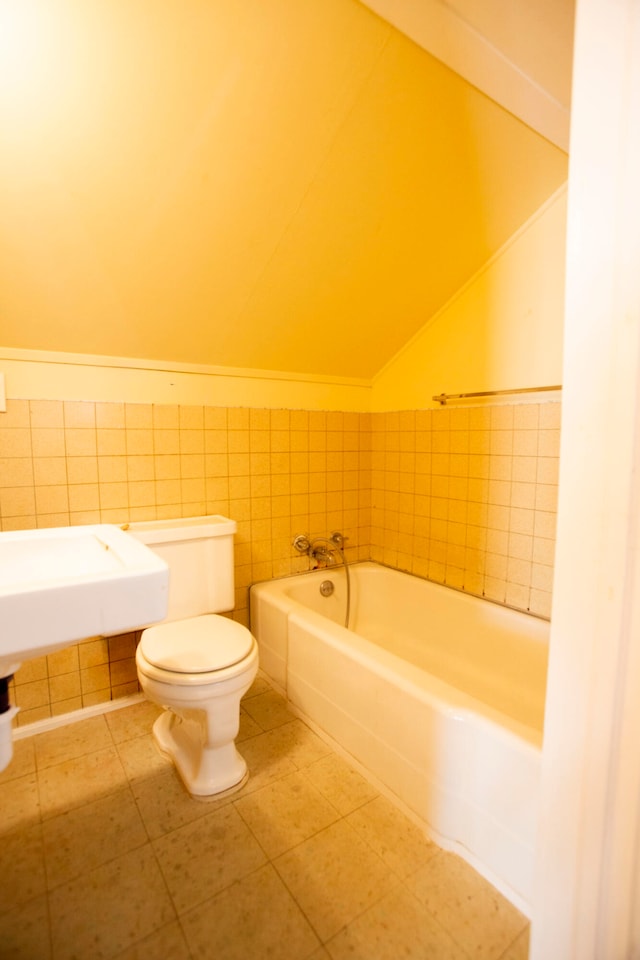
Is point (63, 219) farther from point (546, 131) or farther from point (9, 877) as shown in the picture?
point (9, 877)

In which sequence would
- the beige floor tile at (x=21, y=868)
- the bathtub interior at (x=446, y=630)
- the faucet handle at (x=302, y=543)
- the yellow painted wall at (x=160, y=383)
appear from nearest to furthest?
the beige floor tile at (x=21, y=868), the yellow painted wall at (x=160, y=383), the bathtub interior at (x=446, y=630), the faucet handle at (x=302, y=543)

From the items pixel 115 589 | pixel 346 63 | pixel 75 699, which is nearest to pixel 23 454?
pixel 75 699

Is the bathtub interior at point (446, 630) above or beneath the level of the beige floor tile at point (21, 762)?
above

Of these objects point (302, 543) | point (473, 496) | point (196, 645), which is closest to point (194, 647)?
point (196, 645)

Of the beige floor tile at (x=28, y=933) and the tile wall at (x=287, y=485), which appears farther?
the tile wall at (x=287, y=485)

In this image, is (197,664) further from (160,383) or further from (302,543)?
(160,383)

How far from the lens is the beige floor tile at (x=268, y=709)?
181 centimetres

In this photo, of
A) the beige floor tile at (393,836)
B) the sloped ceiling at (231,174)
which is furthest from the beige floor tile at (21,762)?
the sloped ceiling at (231,174)

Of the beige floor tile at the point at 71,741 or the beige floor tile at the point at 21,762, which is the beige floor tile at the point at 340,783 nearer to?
the beige floor tile at the point at 71,741

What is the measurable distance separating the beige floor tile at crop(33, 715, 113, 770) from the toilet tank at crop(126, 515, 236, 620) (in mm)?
507

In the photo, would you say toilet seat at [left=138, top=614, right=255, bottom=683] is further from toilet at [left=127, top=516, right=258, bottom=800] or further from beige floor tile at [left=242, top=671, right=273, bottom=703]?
beige floor tile at [left=242, top=671, right=273, bottom=703]

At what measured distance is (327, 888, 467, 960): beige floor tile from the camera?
3.30 feet

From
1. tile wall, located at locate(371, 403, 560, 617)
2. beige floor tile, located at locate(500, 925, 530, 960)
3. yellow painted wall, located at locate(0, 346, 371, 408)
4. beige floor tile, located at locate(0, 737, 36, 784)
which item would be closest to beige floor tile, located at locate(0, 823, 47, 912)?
beige floor tile, located at locate(0, 737, 36, 784)

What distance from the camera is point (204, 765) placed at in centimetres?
146
